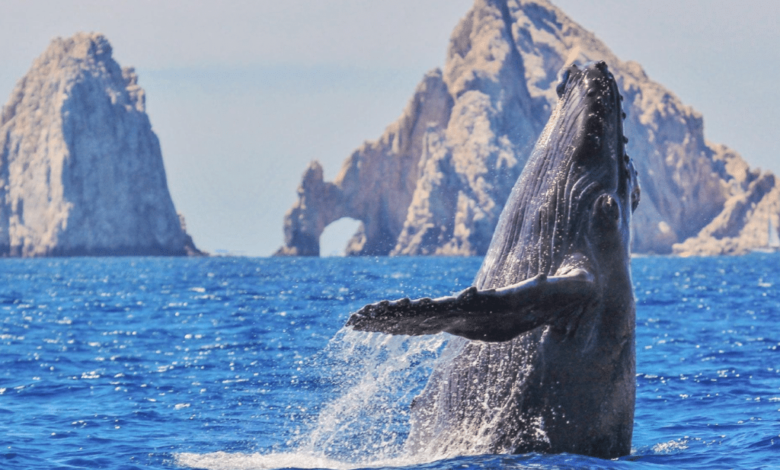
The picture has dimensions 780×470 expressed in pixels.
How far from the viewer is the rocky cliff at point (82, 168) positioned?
126 metres

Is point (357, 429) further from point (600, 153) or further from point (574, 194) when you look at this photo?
point (600, 153)

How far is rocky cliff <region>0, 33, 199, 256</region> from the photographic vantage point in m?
126

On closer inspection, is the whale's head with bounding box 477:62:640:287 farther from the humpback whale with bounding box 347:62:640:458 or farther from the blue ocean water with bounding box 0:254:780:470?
the blue ocean water with bounding box 0:254:780:470

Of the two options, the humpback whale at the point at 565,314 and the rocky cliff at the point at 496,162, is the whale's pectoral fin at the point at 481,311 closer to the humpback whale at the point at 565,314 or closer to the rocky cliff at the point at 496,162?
the humpback whale at the point at 565,314

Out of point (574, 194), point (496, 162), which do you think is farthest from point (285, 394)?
point (496, 162)

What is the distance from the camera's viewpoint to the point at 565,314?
6.21 metres

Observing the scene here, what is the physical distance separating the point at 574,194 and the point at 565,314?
997 millimetres

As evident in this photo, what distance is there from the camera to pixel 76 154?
126875 mm

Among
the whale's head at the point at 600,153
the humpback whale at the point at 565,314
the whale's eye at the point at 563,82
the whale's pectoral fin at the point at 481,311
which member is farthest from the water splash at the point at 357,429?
the whale's eye at the point at 563,82

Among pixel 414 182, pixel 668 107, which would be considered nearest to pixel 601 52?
pixel 668 107

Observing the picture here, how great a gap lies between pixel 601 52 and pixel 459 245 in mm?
49961

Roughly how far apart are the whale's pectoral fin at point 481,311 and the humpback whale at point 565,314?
0.03 metres

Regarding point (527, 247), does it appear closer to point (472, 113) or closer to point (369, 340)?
point (369, 340)

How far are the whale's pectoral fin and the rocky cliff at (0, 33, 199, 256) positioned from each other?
12570 centimetres
